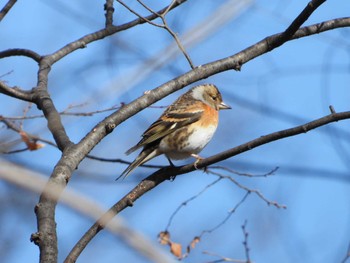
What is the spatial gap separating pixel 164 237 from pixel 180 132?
954 millimetres

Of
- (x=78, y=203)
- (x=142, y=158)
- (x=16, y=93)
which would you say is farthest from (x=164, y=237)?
(x=78, y=203)

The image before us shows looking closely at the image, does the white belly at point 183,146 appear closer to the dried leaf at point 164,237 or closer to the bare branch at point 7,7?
the dried leaf at point 164,237

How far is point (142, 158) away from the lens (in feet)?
16.3

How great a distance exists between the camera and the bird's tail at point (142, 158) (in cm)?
476

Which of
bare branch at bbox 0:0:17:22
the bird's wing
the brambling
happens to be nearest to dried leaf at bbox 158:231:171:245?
the brambling

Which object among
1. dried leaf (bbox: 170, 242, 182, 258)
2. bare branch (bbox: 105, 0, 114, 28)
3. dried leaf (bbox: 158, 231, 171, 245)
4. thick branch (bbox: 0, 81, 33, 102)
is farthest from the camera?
bare branch (bbox: 105, 0, 114, 28)

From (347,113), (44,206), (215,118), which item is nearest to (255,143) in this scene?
(347,113)

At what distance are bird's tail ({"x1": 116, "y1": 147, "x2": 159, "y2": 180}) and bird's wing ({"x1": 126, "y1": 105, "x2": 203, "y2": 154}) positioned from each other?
0.26ft

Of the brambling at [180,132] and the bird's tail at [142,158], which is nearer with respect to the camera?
the bird's tail at [142,158]

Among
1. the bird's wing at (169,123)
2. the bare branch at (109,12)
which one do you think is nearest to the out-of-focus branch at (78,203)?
the bird's wing at (169,123)

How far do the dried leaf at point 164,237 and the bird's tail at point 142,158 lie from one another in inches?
28.0

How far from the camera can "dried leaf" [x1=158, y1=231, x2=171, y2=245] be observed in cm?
528

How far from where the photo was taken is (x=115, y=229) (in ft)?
4.05

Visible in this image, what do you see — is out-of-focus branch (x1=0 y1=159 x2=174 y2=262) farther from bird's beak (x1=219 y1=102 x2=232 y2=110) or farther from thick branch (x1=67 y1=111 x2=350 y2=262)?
bird's beak (x1=219 y1=102 x2=232 y2=110)
